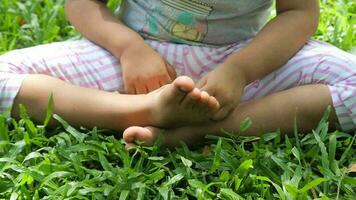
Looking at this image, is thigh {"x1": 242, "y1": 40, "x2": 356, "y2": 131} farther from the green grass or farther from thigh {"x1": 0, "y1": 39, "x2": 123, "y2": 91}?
thigh {"x1": 0, "y1": 39, "x2": 123, "y2": 91}

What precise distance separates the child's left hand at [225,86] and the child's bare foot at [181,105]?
4 centimetres

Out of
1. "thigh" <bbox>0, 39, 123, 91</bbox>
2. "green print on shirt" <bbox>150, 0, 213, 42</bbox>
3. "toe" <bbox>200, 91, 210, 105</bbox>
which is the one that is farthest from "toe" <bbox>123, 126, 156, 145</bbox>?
"green print on shirt" <bbox>150, 0, 213, 42</bbox>

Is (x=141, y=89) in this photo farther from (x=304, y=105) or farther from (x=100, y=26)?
(x=304, y=105)

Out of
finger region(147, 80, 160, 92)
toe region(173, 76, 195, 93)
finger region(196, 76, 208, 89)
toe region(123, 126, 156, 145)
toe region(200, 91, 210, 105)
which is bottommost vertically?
toe region(123, 126, 156, 145)

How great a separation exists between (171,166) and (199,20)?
1.40 ft

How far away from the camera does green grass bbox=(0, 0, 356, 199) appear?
148 cm

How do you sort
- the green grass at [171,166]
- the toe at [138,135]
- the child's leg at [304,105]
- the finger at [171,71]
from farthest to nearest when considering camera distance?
the finger at [171,71] → the child's leg at [304,105] → the toe at [138,135] → the green grass at [171,166]

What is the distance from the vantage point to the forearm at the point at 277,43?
1731 millimetres

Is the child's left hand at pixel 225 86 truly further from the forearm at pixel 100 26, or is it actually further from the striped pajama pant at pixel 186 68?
the forearm at pixel 100 26

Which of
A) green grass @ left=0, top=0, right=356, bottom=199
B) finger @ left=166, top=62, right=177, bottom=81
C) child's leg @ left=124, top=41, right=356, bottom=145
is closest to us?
green grass @ left=0, top=0, right=356, bottom=199

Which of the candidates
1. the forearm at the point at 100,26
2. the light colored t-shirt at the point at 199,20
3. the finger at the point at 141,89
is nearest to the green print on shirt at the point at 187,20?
the light colored t-shirt at the point at 199,20

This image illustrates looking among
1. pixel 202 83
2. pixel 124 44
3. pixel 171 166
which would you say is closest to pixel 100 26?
pixel 124 44

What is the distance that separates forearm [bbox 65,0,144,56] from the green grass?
239 millimetres

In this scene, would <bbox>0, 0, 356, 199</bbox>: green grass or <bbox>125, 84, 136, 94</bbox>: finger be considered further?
<bbox>125, 84, 136, 94</bbox>: finger
